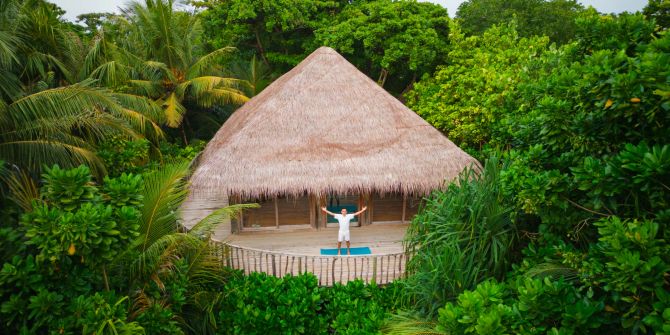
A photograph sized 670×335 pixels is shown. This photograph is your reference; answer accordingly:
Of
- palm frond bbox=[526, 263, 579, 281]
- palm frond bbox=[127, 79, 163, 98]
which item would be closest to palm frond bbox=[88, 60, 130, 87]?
palm frond bbox=[127, 79, 163, 98]

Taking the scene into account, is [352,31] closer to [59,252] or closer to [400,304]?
[400,304]

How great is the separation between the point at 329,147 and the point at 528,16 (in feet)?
46.9

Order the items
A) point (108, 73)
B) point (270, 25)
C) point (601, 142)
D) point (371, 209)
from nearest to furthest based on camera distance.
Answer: point (601, 142) < point (108, 73) < point (371, 209) < point (270, 25)

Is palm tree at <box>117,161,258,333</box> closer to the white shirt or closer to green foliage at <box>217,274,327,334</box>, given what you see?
green foliage at <box>217,274,327,334</box>

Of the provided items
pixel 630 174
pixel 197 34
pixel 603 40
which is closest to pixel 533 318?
pixel 630 174

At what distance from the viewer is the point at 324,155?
9.53 m

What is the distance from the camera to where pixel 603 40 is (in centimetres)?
388

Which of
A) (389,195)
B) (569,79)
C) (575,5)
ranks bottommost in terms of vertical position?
(389,195)

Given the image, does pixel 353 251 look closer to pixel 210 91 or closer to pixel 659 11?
pixel 659 11

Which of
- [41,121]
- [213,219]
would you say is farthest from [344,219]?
[41,121]

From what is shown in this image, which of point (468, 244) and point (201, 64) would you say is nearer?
point (468, 244)

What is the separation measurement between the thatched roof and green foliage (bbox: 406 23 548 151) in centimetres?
206

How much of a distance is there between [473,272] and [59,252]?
460 centimetres

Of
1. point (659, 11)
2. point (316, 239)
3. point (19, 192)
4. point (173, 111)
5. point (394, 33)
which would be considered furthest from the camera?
point (394, 33)
